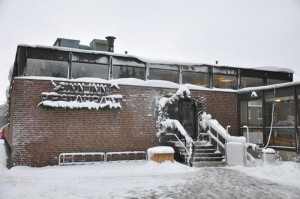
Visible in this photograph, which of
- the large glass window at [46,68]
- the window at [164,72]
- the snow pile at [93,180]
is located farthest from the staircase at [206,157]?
the large glass window at [46,68]

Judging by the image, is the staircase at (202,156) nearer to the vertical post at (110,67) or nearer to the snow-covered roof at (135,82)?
the snow-covered roof at (135,82)

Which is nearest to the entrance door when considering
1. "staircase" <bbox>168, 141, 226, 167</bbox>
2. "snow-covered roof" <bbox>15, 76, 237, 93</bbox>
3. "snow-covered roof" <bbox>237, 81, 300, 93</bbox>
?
"snow-covered roof" <bbox>15, 76, 237, 93</bbox>

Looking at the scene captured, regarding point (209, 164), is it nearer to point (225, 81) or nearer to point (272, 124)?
point (272, 124)

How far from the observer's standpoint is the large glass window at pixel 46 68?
13177mm

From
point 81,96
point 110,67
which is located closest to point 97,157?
point 81,96

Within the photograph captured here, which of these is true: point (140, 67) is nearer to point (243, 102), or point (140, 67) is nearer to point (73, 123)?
point (73, 123)

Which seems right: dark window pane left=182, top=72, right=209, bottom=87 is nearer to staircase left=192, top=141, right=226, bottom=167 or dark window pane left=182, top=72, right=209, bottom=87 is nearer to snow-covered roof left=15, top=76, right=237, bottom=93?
snow-covered roof left=15, top=76, right=237, bottom=93

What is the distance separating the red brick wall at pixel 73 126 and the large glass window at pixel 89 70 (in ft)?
3.79

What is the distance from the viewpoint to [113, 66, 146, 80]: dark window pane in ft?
48.4

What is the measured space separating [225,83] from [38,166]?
11173 millimetres

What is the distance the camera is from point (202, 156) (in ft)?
45.1

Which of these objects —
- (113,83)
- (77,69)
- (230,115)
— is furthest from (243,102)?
(77,69)

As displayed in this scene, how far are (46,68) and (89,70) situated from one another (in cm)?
199

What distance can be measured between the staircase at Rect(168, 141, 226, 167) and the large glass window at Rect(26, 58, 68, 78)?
6404 mm
